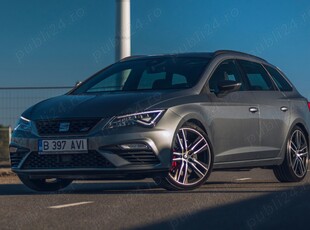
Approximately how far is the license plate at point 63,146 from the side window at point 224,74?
186cm

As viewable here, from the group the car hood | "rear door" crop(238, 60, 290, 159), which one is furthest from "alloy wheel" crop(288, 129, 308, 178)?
the car hood

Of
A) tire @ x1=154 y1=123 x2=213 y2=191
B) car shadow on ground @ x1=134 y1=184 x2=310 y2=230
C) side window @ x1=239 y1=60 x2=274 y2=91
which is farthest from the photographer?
side window @ x1=239 y1=60 x2=274 y2=91

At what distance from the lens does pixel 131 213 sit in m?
6.28

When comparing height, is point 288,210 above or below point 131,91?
below

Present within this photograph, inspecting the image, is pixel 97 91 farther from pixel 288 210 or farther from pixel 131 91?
pixel 288 210

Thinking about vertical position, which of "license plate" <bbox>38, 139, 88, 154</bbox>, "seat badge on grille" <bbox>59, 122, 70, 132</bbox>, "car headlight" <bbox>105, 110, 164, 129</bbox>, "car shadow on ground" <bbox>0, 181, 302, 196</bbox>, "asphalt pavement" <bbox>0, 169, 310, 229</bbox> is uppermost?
"car headlight" <bbox>105, 110, 164, 129</bbox>

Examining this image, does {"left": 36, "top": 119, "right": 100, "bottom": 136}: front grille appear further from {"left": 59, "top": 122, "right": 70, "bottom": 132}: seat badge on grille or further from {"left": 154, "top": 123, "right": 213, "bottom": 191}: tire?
{"left": 154, "top": 123, "right": 213, "bottom": 191}: tire

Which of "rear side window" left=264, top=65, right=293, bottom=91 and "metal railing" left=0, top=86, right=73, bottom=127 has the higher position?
"rear side window" left=264, top=65, right=293, bottom=91

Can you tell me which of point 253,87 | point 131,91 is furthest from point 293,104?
point 131,91

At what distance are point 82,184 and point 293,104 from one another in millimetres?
2929

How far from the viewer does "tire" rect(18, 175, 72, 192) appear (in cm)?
838

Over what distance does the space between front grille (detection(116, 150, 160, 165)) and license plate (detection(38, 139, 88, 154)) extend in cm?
39

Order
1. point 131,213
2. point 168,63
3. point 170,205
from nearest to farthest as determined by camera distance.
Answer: point 131,213, point 170,205, point 168,63

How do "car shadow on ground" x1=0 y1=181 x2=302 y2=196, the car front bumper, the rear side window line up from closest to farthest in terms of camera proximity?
1. the car front bumper
2. "car shadow on ground" x1=0 y1=181 x2=302 y2=196
3. the rear side window
